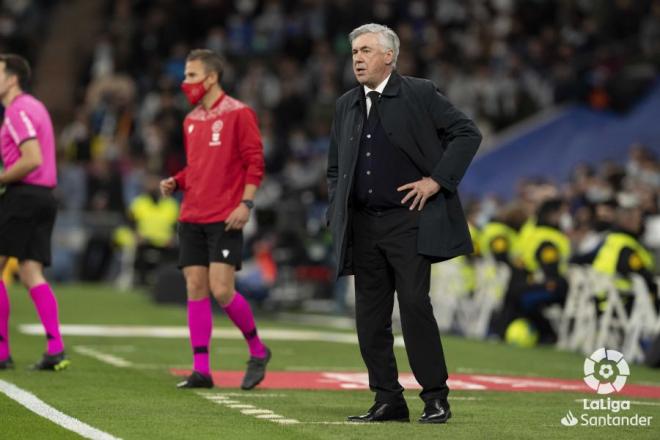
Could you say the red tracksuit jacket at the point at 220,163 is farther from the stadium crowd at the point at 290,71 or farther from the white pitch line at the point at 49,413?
the stadium crowd at the point at 290,71

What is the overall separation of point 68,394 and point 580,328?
783 centimetres

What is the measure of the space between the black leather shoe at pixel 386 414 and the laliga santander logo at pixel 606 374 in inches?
87.3

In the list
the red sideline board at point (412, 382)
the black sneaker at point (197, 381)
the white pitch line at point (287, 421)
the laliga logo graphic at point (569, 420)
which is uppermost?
the laliga logo graphic at point (569, 420)

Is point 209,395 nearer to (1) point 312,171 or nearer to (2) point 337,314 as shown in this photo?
(2) point 337,314

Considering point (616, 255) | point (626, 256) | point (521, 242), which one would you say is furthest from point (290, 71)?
point (626, 256)

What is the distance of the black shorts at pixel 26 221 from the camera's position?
11.5m

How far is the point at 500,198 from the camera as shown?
2397 cm

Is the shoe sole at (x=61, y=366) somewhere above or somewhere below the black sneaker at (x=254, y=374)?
below

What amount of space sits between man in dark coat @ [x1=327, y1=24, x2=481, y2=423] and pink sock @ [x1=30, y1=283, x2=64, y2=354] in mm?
3188

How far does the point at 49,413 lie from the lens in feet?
30.0

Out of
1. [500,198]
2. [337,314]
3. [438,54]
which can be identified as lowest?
[337,314]

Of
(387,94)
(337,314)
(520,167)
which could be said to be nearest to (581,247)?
(337,314)

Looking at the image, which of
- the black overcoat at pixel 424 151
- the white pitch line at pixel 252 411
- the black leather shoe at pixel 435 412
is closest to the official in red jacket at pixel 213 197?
the white pitch line at pixel 252 411

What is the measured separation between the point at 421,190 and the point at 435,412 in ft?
4.06
